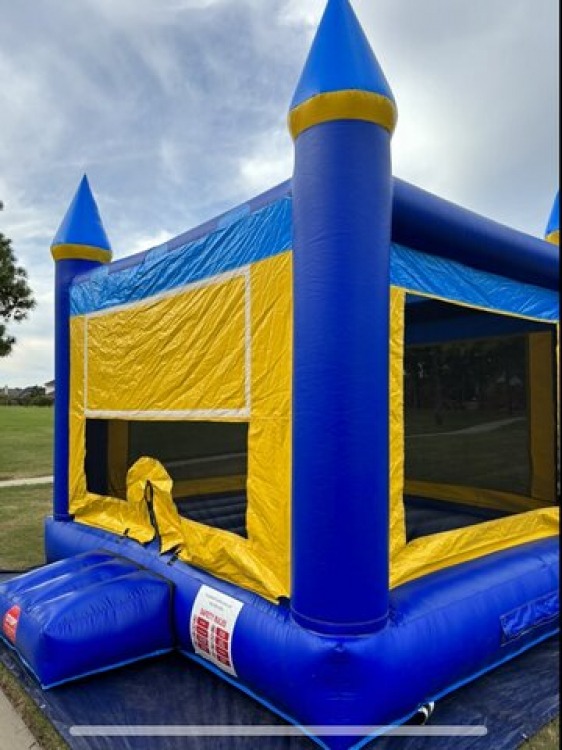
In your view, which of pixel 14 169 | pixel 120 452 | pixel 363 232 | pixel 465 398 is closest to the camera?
pixel 363 232

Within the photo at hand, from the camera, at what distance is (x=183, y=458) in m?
3.98

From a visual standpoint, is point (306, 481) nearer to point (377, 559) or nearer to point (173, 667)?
point (377, 559)

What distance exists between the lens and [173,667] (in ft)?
8.87

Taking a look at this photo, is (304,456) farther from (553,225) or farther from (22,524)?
(22,524)

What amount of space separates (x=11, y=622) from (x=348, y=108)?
2.69 meters

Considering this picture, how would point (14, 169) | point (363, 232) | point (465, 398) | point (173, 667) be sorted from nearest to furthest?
point (363, 232) → point (173, 667) → point (465, 398) → point (14, 169)

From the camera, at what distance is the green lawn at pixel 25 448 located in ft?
33.6

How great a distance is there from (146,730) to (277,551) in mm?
817

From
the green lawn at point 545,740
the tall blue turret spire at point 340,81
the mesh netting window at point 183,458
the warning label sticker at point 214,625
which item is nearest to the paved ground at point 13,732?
the warning label sticker at point 214,625

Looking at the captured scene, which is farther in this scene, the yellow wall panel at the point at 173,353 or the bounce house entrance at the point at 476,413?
the bounce house entrance at the point at 476,413

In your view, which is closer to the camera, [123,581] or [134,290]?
[123,581]

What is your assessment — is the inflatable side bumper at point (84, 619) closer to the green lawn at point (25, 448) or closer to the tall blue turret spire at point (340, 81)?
the tall blue turret spire at point (340, 81)

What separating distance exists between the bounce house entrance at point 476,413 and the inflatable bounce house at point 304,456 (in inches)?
2.1

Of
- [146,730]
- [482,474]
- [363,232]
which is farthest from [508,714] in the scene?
[482,474]
